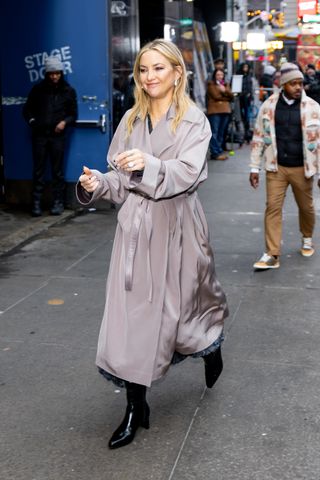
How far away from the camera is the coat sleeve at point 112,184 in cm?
357

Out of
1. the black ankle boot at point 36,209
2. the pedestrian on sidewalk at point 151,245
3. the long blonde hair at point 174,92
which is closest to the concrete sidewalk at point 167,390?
the pedestrian on sidewalk at point 151,245

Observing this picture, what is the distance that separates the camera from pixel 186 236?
12.6 ft

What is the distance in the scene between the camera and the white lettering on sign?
32.1 ft

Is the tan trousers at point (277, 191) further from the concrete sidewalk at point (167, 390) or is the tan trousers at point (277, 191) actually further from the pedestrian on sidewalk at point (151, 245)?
the pedestrian on sidewalk at point (151, 245)

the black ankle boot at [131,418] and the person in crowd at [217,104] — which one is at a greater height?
the person in crowd at [217,104]

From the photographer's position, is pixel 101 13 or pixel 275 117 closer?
pixel 275 117

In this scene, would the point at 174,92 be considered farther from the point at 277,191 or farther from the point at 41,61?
the point at 41,61

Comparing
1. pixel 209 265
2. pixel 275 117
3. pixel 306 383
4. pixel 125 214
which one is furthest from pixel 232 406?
pixel 275 117

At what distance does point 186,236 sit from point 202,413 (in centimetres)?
100

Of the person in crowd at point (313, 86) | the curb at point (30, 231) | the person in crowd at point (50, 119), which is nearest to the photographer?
the curb at point (30, 231)

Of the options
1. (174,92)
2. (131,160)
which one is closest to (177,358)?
(131,160)

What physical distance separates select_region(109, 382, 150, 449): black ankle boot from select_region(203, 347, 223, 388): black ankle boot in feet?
1.62

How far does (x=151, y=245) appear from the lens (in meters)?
Answer: 3.72

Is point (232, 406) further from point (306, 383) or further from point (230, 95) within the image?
point (230, 95)
